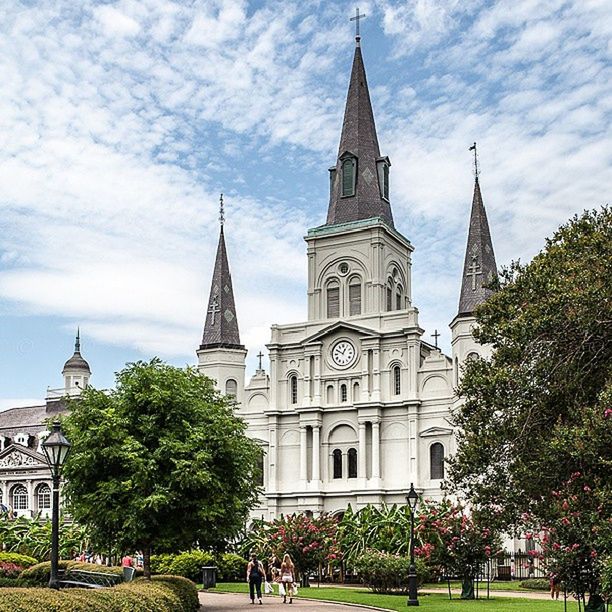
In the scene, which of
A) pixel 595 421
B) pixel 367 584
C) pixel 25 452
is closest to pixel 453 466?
pixel 595 421

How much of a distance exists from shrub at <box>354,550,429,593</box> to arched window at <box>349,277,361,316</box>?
29574mm

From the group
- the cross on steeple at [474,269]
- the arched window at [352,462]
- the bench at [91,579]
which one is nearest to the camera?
the bench at [91,579]

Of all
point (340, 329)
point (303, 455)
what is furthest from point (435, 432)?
point (340, 329)

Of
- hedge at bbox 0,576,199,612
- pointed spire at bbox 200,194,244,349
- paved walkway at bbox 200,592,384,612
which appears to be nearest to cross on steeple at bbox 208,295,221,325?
pointed spire at bbox 200,194,244,349

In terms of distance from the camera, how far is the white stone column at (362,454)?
62.5 meters

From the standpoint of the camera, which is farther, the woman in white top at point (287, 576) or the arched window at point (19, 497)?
the arched window at point (19, 497)

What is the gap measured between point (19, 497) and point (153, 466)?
53.5m

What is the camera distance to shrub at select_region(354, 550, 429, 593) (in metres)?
38.1

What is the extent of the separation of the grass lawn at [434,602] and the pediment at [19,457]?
4061 cm

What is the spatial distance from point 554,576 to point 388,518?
2380cm

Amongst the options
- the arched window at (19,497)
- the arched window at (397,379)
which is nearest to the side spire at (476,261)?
the arched window at (397,379)

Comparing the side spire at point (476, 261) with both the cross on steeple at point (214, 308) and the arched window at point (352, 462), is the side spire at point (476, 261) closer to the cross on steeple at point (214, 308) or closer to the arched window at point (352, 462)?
the arched window at point (352, 462)

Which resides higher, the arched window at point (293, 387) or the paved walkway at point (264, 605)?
the arched window at point (293, 387)

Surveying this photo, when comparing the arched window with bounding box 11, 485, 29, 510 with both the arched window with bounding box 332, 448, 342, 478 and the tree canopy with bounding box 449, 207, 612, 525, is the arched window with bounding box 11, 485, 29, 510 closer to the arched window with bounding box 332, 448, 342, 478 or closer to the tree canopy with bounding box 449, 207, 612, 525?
the arched window with bounding box 332, 448, 342, 478
